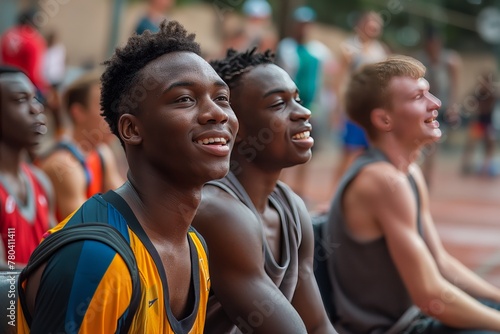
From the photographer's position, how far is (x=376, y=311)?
12.7 ft

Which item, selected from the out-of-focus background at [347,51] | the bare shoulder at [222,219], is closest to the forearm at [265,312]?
the bare shoulder at [222,219]

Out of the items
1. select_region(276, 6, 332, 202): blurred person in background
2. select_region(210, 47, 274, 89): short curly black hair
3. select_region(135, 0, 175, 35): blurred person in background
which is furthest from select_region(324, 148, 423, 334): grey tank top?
select_region(276, 6, 332, 202): blurred person in background

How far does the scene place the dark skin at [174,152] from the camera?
2.40 m

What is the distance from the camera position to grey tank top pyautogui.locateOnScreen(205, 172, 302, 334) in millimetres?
2934

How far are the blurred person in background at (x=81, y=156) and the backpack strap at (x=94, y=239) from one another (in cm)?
292

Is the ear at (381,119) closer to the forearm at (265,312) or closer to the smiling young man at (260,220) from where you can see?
the smiling young man at (260,220)

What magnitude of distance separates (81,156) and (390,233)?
7.66 feet

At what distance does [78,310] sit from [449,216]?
9881mm

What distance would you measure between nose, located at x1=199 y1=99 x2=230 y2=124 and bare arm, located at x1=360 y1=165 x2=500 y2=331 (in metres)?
1.52

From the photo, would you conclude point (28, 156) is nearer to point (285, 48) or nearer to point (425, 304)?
point (425, 304)

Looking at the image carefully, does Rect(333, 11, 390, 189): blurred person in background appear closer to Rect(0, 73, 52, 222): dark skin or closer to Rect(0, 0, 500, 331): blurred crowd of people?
Rect(0, 0, 500, 331): blurred crowd of people

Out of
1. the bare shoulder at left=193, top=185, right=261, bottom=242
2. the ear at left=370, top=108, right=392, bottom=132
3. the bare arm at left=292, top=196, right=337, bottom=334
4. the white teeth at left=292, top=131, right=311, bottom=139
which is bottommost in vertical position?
the bare arm at left=292, top=196, right=337, bottom=334

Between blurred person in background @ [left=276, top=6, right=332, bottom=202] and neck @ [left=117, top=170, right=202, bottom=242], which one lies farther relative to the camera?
blurred person in background @ [left=276, top=6, right=332, bottom=202]

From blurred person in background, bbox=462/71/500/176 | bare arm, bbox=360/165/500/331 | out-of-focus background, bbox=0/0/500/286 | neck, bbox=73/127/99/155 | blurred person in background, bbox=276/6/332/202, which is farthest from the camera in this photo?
blurred person in background, bbox=462/71/500/176
